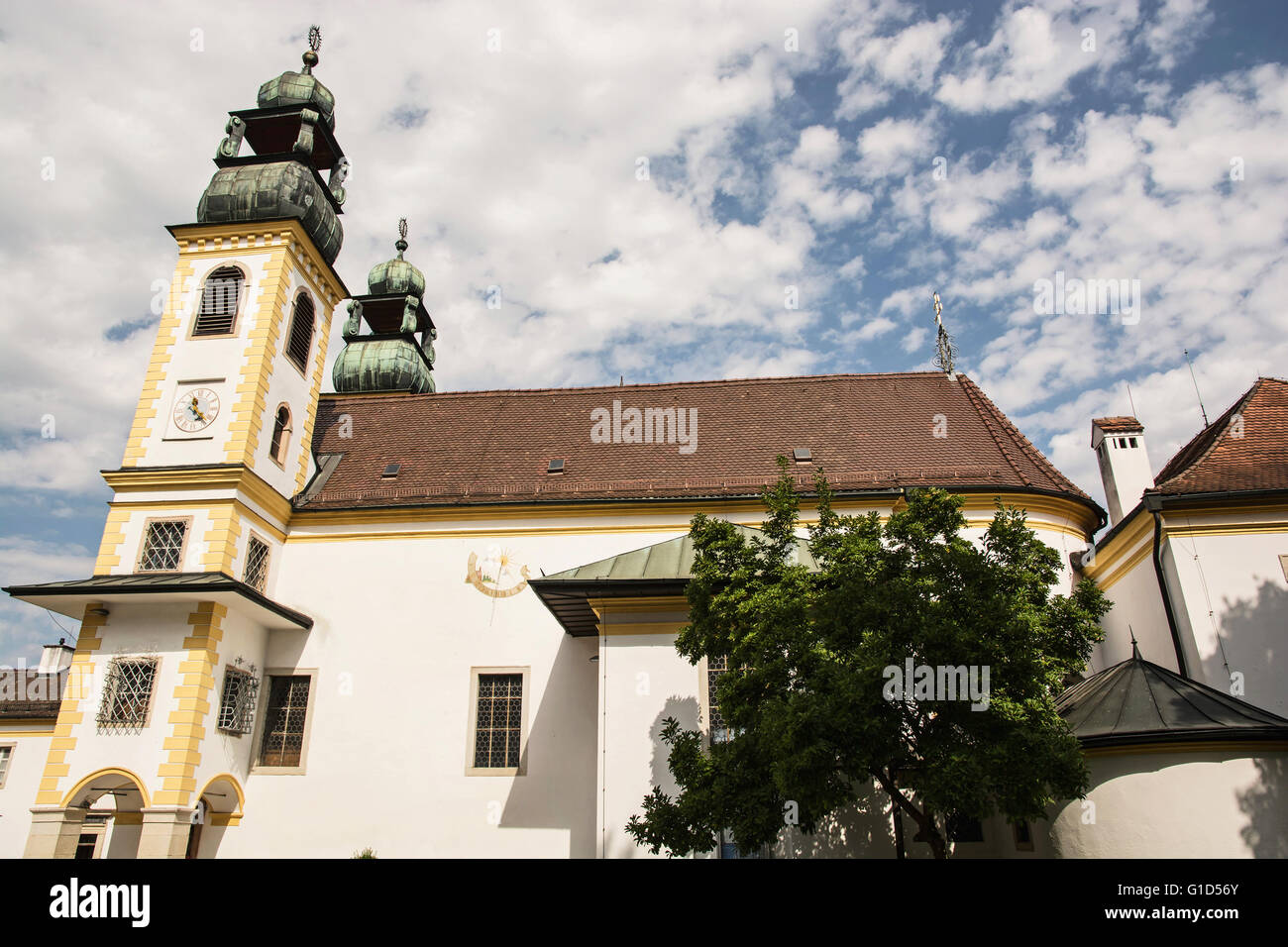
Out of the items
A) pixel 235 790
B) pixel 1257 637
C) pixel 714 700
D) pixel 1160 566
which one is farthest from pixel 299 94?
pixel 1257 637

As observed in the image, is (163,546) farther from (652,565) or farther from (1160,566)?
(1160,566)

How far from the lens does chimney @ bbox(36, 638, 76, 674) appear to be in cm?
2733

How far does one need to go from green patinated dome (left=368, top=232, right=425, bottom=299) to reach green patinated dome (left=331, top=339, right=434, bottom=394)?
1.91 metres

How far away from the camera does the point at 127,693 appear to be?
14242mm

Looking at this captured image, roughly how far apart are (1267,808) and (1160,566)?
16.0 feet

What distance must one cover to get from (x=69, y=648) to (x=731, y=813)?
2832cm

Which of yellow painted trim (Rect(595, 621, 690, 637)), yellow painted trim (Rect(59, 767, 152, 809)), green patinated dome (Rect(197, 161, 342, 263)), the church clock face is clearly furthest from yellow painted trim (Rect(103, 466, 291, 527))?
yellow painted trim (Rect(595, 621, 690, 637))

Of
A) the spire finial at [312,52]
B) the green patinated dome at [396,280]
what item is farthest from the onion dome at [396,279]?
the spire finial at [312,52]

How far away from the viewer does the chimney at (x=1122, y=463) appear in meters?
16.4

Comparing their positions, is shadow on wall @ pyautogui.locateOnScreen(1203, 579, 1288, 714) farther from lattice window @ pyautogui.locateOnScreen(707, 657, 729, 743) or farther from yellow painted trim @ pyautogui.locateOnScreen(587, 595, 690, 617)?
yellow painted trim @ pyautogui.locateOnScreen(587, 595, 690, 617)

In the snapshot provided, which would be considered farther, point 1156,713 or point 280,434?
point 280,434

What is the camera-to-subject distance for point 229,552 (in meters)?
15.5

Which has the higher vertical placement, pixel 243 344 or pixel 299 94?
pixel 299 94

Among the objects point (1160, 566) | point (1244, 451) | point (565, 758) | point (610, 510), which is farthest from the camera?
point (610, 510)
